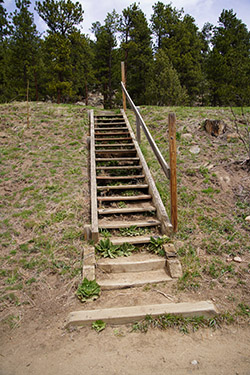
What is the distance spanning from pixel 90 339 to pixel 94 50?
2378 cm

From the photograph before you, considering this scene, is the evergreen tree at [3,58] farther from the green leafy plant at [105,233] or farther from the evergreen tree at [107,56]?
the green leafy plant at [105,233]

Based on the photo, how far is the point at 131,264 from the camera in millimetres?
3486

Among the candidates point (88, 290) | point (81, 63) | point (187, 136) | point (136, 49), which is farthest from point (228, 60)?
point (88, 290)

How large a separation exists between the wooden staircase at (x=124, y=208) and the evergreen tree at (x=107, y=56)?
1578cm

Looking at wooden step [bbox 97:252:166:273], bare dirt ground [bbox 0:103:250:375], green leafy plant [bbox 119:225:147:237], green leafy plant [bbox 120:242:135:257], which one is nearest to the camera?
bare dirt ground [bbox 0:103:250:375]

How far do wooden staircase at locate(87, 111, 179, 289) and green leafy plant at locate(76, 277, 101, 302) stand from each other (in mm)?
130

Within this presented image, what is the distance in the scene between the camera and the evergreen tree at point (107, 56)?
19.9 meters

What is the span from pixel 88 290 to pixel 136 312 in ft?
2.23

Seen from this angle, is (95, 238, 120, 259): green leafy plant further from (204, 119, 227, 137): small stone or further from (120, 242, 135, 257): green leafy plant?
(204, 119, 227, 137): small stone

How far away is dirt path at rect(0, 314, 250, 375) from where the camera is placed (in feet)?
7.18

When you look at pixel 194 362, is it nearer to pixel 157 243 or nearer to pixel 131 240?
pixel 157 243

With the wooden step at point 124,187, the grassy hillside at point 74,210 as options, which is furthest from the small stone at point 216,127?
the wooden step at point 124,187

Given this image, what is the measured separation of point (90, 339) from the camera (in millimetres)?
2518

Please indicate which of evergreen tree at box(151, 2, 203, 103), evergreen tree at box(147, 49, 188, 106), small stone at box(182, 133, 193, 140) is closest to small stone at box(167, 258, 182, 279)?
small stone at box(182, 133, 193, 140)
